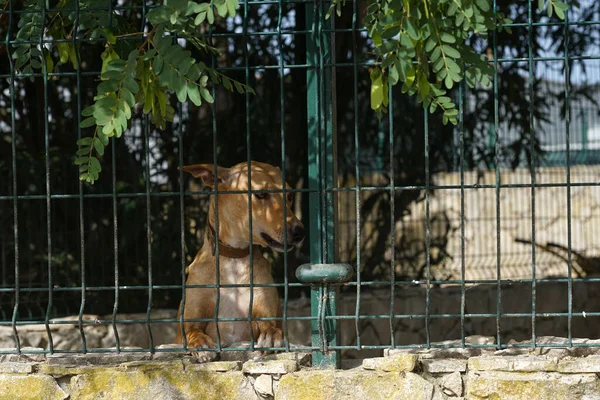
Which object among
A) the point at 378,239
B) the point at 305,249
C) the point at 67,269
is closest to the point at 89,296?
the point at 67,269

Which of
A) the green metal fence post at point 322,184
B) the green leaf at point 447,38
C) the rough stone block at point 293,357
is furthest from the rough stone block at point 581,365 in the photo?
the green leaf at point 447,38

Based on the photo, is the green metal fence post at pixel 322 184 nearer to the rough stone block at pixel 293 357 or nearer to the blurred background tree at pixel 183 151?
the rough stone block at pixel 293 357

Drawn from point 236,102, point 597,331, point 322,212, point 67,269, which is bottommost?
point 597,331

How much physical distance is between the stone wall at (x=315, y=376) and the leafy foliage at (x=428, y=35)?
1163 millimetres

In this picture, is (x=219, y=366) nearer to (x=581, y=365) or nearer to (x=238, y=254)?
(x=238, y=254)

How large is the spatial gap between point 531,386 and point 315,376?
3.16 feet

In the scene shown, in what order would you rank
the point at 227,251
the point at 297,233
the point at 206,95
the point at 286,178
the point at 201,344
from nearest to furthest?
the point at 206,95 < the point at 201,344 < the point at 297,233 < the point at 227,251 < the point at 286,178

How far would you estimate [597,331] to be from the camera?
8.06 m

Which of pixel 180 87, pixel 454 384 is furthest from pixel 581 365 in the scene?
pixel 180 87

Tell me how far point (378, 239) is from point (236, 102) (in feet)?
6.36

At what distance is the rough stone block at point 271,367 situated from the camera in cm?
420

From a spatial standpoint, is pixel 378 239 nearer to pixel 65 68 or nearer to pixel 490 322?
pixel 490 322

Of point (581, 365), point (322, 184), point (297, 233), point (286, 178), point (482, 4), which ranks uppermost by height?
point (482, 4)

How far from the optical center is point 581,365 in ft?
13.3
